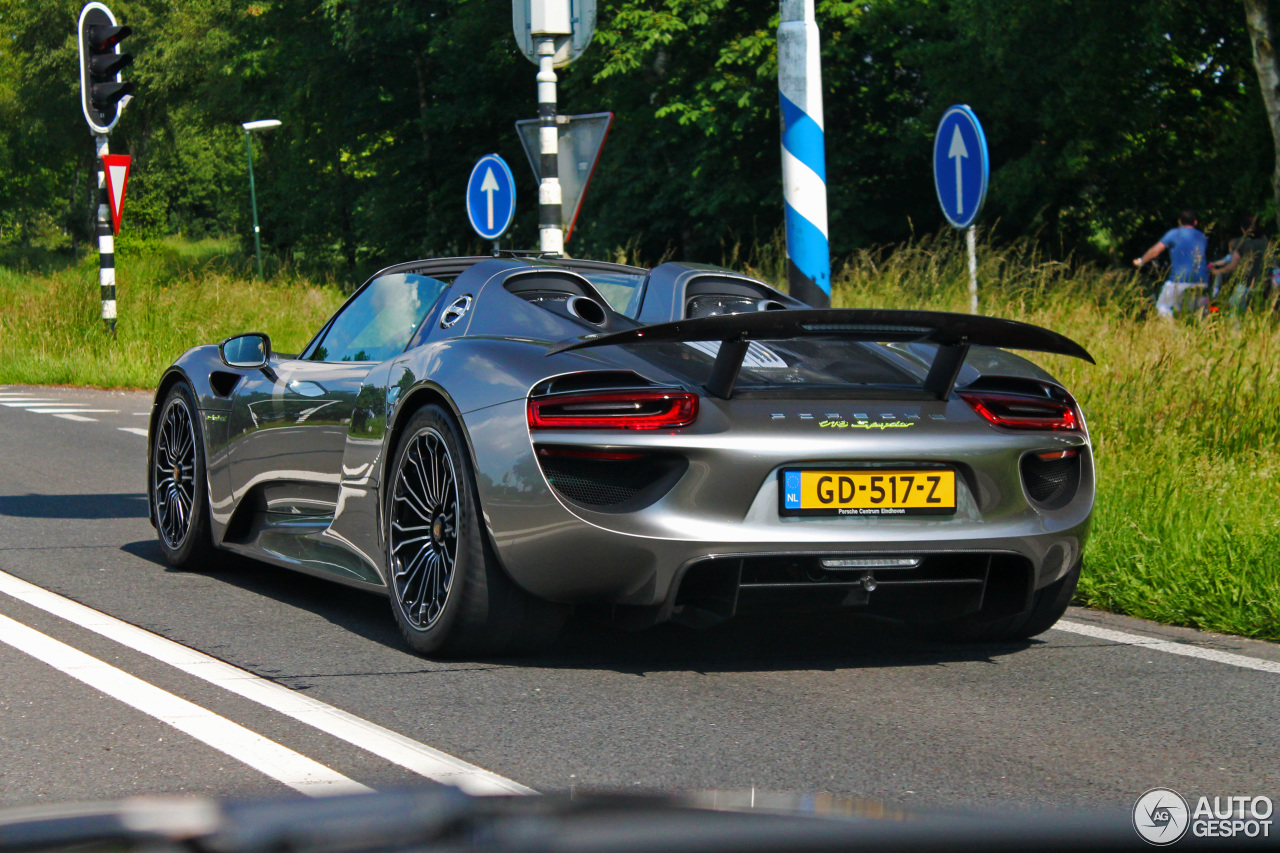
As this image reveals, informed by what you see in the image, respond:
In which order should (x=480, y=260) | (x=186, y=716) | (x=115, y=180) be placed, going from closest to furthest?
(x=186, y=716) < (x=480, y=260) < (x=115, y=180)

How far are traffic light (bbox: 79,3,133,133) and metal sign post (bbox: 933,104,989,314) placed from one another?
10538 mm

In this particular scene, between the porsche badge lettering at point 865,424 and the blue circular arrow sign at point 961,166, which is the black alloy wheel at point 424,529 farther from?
the blue circular arrow sign at point 961,166

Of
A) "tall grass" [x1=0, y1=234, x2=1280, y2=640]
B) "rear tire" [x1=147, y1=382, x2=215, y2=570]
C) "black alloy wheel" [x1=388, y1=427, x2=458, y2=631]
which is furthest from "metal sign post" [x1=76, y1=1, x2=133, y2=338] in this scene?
"black alloy wheel" [x1=388, y1=427, x2=458, y2=631]

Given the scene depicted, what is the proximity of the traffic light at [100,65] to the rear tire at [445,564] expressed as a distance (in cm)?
1396

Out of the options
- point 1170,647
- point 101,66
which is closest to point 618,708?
point 1170,647

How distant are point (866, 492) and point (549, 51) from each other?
25.2 feet

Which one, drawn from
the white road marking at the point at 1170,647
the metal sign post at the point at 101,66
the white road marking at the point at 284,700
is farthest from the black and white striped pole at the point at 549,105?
the metal sign post at the point at 101,66

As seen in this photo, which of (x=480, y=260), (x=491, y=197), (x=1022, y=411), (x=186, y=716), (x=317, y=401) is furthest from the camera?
(x=491, y=197)

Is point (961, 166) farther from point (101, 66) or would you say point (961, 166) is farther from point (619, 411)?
point (101, 66)

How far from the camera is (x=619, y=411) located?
429 centimetres

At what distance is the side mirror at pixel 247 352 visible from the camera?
20.2 ft

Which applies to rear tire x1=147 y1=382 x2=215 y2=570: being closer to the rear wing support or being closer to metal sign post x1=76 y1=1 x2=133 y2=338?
the rear wing support

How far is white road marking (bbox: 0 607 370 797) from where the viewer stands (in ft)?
11.1

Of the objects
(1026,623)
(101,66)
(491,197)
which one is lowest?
(1026,623)
